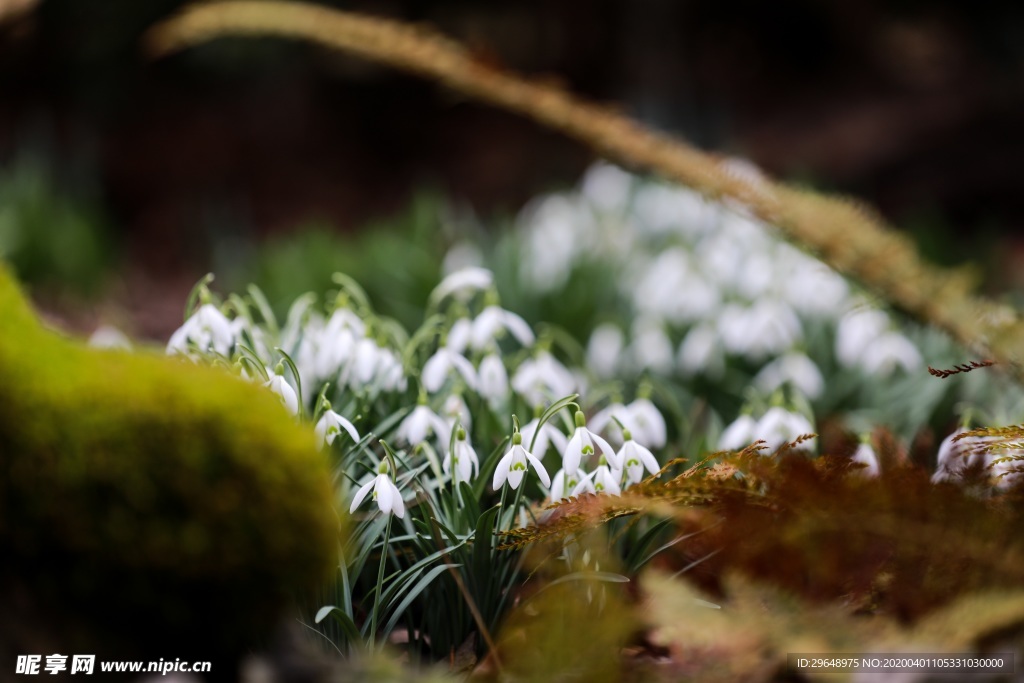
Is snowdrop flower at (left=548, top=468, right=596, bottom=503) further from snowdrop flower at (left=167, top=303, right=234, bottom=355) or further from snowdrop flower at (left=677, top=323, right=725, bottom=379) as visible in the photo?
snowdrop flower at (left=677, top=323, right=725, bottom=379)

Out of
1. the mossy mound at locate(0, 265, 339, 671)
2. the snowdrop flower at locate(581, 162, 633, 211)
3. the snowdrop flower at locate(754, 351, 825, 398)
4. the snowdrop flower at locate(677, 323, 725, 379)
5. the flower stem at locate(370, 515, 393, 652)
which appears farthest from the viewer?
the snowdrop flower at locate(581, 162, 633, 211)

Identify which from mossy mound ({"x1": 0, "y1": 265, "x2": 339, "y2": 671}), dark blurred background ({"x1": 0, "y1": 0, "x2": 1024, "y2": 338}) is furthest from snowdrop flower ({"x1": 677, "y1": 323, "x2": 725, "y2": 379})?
dark blurred background ({"x1": 0, "y1": 0, "x2": 1024, "y2": 338})

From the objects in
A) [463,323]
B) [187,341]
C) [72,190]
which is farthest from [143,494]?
[72,190]

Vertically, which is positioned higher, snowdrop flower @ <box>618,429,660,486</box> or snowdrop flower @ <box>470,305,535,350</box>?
snowdrop flower @ <box>470,305,535,350</box>

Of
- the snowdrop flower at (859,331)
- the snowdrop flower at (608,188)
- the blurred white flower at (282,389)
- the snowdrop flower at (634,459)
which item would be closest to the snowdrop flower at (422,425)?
the blurred white flower at (282,389)

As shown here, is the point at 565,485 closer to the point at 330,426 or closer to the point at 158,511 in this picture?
the point at 330,426

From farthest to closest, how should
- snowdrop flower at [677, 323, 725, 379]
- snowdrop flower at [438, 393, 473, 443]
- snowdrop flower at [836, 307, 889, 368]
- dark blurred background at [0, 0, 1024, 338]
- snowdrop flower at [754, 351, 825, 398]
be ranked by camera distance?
dark blurred background at [0, 0, 1024, 338], snowdrop flower at [677, 323, 725, 379], snowdrop flower at [836, 307, 889, 368], snowdrop flower at [754, 351, 825, 398], snowdrop flower at [438, 393, 473, 443]
